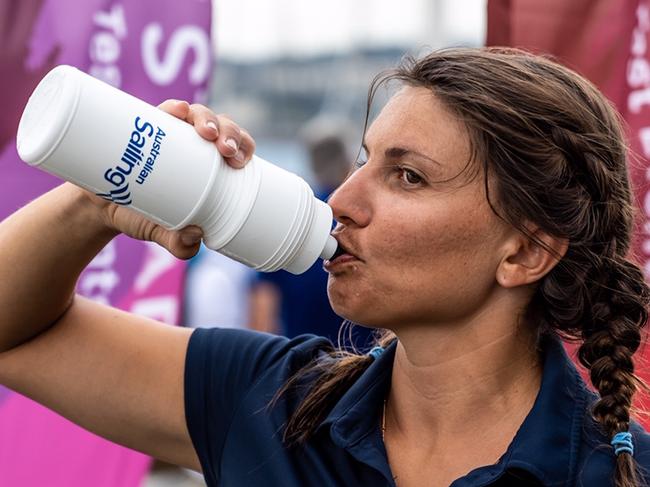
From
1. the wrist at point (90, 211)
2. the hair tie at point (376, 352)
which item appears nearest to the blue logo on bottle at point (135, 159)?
the wrist at point (90, 211)

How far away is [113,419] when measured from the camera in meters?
2.27

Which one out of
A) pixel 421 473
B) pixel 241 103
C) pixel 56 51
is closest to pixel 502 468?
pixel 421 473

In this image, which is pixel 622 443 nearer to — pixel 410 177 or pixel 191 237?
pixel 410 177

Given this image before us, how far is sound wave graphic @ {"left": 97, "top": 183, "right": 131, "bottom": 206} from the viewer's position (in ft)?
6.07

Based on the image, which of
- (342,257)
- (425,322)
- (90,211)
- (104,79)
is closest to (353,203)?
(342,257)

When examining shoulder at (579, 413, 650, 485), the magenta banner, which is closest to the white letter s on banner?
the magenta banner

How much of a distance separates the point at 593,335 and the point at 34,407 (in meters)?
1.43

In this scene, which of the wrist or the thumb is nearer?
the thumb

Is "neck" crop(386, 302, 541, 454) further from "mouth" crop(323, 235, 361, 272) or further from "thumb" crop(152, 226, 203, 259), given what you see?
"thumb" crop(152, 226, 203, 259)

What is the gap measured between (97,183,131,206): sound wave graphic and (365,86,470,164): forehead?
1.78 ft

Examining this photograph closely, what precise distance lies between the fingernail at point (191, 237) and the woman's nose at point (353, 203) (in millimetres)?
275

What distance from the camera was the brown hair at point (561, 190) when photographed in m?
2.14

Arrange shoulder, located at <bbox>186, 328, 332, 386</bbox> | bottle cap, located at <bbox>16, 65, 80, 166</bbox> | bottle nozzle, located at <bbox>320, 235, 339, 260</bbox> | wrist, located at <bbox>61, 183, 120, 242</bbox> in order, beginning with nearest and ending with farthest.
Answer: bottle cap, located at <bbox>16, 65, 80, 166</bbox> < bottle nozzle, located at <bbox>320, 235, 339, 260</bbox> < wrist, located at <bbox>61, 183, 120, 242</bbox> < shoulder, located at <bbox>186, 328, 332, 386</bbox>

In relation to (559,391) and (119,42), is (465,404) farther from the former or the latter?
(119,42)
